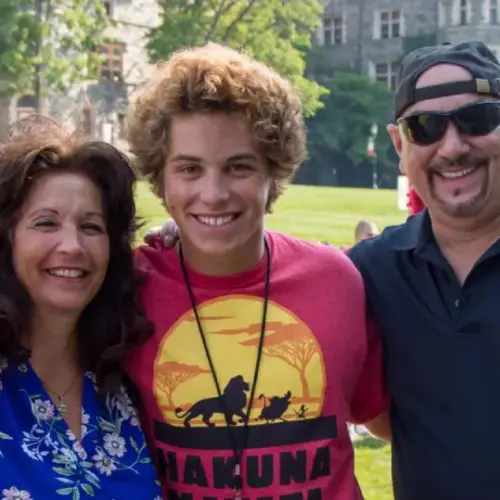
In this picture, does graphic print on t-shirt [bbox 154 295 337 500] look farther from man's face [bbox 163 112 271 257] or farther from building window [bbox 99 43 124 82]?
building window [bbox 99 43 124 82]

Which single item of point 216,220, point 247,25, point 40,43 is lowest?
point 216,220

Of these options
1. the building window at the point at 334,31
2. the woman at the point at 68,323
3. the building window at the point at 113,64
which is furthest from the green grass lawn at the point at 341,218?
the building window at the point at 334,31

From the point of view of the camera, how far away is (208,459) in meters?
2.63

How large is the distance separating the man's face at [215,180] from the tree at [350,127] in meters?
36.3

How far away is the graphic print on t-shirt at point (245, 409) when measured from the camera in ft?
8.56

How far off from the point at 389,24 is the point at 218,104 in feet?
141

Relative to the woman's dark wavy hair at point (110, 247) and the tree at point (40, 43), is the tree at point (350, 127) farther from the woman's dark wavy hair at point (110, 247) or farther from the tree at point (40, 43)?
the woman's dark wavy hair at point (110, 247)

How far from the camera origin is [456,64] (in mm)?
2801

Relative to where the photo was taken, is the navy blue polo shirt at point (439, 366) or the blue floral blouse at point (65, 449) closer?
the blue floral blouse at point (65, 449)

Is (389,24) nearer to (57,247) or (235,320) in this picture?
(235,320)

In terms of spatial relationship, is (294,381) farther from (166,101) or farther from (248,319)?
(166,101)

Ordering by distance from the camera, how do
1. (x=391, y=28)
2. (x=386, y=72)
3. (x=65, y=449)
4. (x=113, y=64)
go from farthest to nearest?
1. (x=386, y=72)
2. (x=391, y=28)
3. (x=113, y=64)
4. (x=65, y=449)

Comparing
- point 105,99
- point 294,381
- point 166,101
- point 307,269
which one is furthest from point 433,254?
point 105,99

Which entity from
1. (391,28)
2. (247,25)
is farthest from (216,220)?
(391,28)
